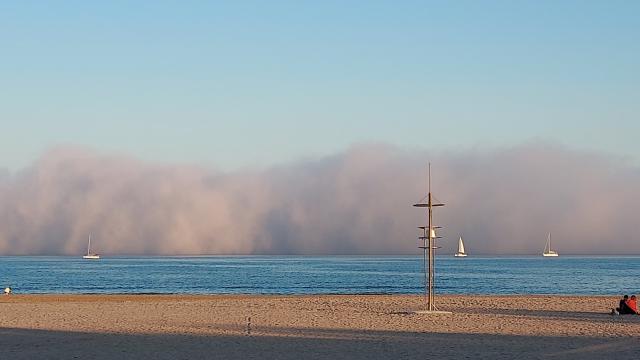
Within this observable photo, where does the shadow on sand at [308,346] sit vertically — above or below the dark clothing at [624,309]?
below

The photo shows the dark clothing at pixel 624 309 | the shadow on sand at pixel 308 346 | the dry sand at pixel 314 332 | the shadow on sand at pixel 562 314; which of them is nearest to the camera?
the shadow on sand at pixel 308 346

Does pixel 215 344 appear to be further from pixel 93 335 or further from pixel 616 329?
pixel 616 329

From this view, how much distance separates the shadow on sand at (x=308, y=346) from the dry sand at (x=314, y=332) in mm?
26

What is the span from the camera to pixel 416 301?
146ft

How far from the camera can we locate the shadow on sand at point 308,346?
20.9 m

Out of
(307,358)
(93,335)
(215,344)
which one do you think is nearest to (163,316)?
(93,335)

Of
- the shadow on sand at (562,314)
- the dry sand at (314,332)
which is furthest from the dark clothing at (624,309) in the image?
the dry sand at (314,332)

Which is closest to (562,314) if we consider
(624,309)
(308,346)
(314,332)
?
(624,309)

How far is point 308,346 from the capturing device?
904 inches

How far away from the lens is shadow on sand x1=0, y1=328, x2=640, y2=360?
20.9 m

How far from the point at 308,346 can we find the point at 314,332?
383 cm

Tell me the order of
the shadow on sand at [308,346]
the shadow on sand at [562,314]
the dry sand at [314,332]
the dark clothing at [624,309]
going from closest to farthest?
the shadow on sand at [308,346] < the dry sand at [314,332] < the shadow on sand at [562,314] < the dark clothing at [624,309]

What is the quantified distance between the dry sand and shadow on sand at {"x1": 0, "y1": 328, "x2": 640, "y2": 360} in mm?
26

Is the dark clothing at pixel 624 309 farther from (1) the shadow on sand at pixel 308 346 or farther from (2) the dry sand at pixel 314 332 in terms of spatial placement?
(1) the shadow on sand at pixel 308 346
